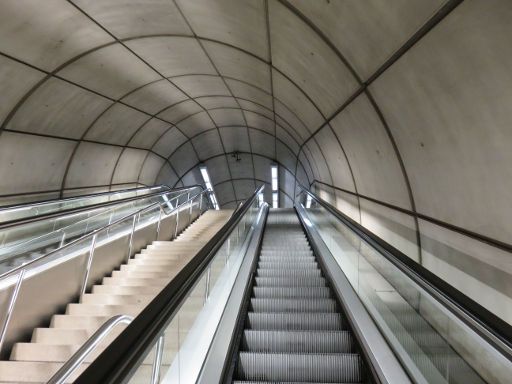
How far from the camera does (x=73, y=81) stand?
7.62 meters

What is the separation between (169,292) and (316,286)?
9.96 ft

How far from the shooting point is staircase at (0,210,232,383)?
10.6ft

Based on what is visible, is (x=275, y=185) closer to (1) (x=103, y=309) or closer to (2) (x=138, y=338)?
(1) (x=103, y=309)

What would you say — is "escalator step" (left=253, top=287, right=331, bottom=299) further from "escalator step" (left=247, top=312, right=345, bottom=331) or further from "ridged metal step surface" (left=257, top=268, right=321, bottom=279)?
"escalator step" (left=247, top=312, right=345, bottom=331)

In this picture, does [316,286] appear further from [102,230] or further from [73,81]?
[73,81]

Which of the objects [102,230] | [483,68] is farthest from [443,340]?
[102,230]

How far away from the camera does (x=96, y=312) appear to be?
4.39 meters

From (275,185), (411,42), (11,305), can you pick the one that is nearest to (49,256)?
(11,305)

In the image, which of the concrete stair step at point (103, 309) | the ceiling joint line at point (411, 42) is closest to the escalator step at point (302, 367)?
the concrete stair step at point (103, 309)

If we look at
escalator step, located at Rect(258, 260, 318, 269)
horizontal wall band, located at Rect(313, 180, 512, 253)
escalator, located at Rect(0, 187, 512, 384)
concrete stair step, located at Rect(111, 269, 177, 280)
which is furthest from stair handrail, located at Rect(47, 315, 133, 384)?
escalator step, located at Rect(258, 260, 318, 269)

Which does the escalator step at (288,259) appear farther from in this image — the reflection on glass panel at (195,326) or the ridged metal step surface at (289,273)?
the reflection on glass panel at (195,326)

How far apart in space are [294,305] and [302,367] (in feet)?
4.15

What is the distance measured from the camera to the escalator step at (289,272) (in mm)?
5250

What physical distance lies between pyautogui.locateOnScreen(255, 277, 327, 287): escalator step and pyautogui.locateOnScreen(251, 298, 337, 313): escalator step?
2.18 ft
